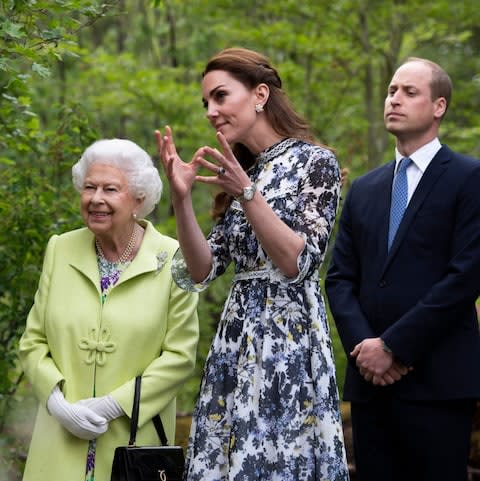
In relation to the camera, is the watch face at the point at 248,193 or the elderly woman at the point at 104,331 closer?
the watch face at the point at 248,193

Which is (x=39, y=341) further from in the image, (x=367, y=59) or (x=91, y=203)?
(x=367, y=59)

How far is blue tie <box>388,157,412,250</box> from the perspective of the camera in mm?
4395

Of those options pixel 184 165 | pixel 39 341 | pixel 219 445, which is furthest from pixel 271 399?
pixel 39 341

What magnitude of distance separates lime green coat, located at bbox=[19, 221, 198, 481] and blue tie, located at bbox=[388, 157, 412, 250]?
926 millimetres

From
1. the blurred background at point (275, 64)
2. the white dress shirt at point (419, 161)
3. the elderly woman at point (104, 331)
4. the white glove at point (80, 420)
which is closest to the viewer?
the white glove at point (80, 420)

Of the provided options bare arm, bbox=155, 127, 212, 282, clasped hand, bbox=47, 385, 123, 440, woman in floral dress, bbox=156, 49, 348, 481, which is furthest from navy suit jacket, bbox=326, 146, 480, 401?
clasped hand, bbox=47, 385, 123, 440

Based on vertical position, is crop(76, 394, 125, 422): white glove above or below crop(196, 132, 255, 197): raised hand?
below

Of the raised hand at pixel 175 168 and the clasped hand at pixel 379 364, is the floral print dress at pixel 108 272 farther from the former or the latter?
the clasped hand at pixel 379 364

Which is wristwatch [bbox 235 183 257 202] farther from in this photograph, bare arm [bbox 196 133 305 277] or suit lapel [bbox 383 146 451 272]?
suit lapel [bbox 383 146 451 272]

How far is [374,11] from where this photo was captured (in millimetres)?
12391

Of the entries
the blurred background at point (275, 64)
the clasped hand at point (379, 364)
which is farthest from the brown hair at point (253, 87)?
the blurred background at point (275, 64)

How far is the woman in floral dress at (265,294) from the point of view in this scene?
3799mm

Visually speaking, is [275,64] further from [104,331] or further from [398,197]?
[104,331]

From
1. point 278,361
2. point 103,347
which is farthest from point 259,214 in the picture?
point 103,347
